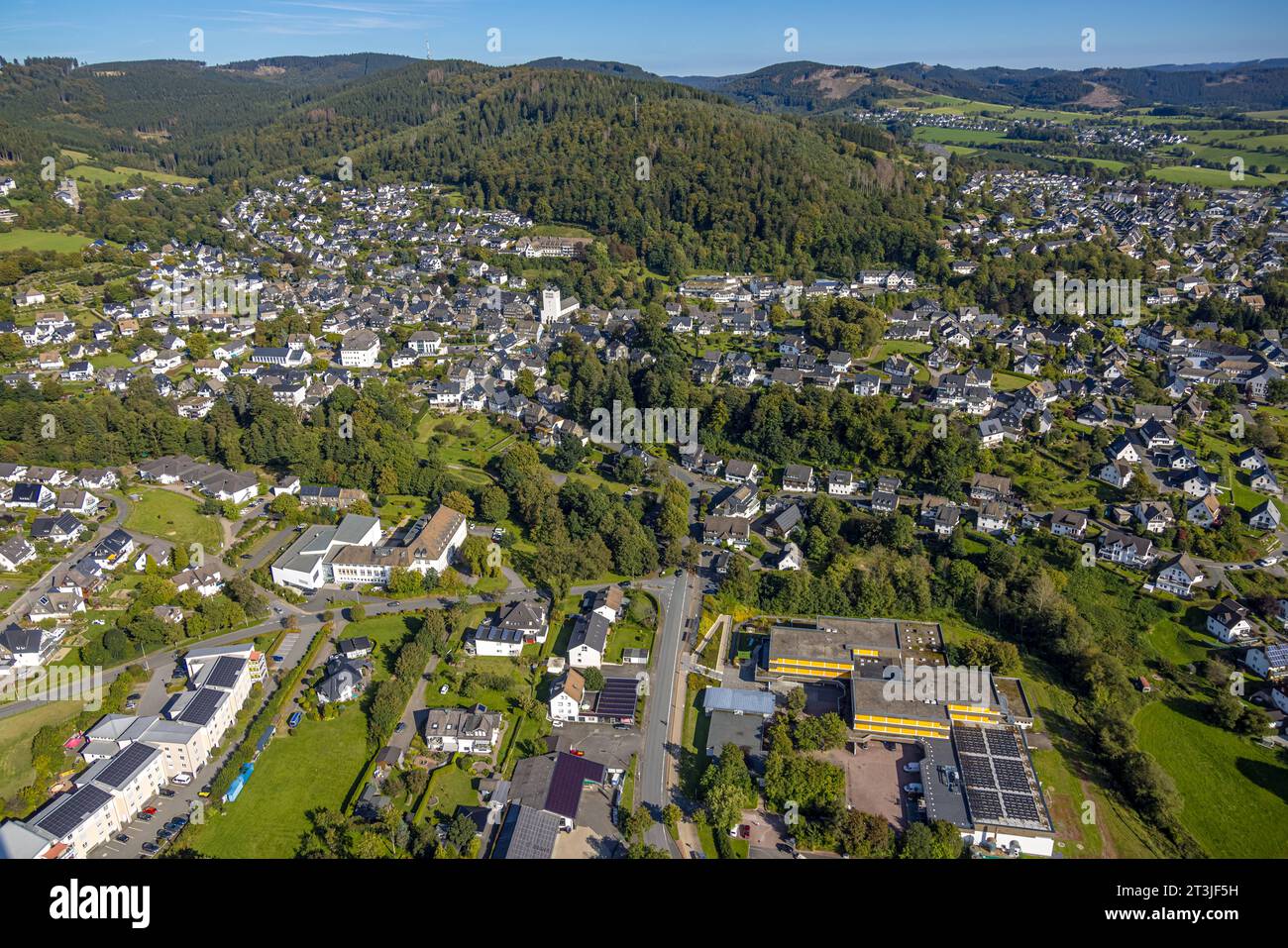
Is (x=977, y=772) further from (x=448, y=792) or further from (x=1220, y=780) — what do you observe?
(x=448, y=792)

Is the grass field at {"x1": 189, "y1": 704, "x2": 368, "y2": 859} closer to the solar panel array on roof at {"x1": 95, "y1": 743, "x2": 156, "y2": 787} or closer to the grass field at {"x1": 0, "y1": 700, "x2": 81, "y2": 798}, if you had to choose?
the solar panel array on roof at {"x1": 95, "y1": 743, "x2": 156, "y2": 787}

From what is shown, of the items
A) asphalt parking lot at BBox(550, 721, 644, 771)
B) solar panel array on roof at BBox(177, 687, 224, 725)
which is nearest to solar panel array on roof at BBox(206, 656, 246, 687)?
solar panel array on roof at BBox(177, 687, 224, 725)

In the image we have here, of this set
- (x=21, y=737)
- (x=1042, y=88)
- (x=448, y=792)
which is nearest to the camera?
(x=448, y=792)

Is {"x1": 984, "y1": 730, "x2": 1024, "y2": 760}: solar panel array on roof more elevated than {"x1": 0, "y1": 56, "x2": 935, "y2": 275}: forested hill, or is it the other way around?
{"x1": 0, "y1": 56, "x2": 935, "y2": 275}: forested hill

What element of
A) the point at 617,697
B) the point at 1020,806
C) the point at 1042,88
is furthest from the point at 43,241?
the point at 1042,88

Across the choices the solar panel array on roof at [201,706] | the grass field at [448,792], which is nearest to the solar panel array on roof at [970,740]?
the grass field at [448,792]

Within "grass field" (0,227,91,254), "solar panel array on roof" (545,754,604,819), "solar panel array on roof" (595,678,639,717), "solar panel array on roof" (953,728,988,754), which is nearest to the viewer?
"solar panel array on roof" (545,754,604,819)

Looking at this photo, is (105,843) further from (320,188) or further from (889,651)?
(320,188)
